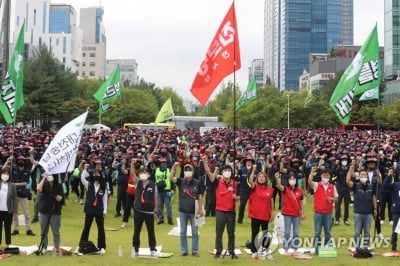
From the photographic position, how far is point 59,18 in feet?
531

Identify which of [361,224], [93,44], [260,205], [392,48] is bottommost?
[361,224]

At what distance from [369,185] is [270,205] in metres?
2.25

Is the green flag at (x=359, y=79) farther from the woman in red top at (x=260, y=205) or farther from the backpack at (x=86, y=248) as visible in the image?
the backpack at (x=86, y=248)

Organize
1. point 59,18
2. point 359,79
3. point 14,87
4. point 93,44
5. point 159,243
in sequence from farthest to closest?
point 93,44
point 59,18
point 359,79
point 14,87
point 159,243

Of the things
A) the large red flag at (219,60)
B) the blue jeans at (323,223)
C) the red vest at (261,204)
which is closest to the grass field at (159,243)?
the blue jeans at (323,223)

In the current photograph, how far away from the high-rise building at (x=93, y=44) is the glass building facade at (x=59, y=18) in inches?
322

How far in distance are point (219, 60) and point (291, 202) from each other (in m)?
3.28

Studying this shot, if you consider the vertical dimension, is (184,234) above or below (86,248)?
above

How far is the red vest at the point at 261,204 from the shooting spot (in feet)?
33.0

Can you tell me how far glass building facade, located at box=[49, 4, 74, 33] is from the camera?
526ft

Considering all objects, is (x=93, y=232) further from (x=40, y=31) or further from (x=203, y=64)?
(x=40, y=31)

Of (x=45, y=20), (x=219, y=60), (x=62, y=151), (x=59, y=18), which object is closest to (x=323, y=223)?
(x=219, y=60)

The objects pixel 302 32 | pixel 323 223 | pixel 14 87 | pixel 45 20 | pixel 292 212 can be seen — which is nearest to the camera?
pixel 292 212

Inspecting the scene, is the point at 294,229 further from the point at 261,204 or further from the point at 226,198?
the point at 226,198
